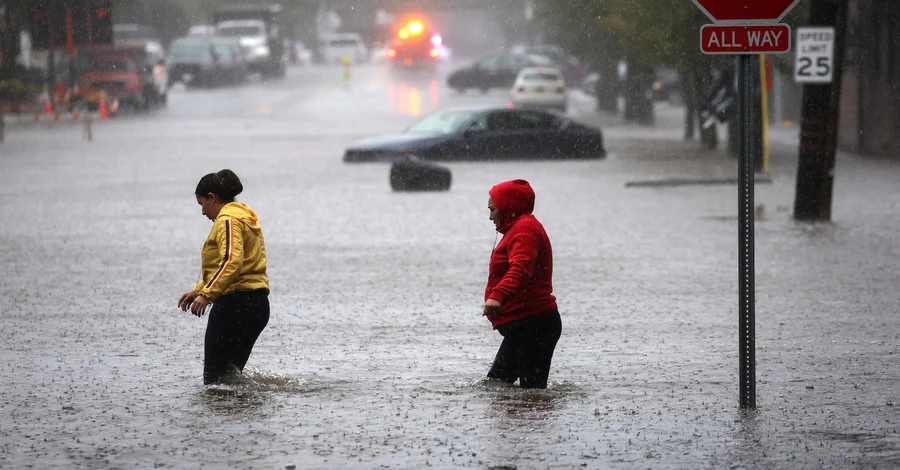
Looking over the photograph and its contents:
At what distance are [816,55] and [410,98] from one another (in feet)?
119

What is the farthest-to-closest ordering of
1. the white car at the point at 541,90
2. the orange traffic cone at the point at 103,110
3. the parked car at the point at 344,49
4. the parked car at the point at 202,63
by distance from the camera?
1. the parked car at the point at 344,49
2. the parked car at the point at 202,63
3. the white car at the point at 541,90
4. the orange traffic cone at the point at 103,110

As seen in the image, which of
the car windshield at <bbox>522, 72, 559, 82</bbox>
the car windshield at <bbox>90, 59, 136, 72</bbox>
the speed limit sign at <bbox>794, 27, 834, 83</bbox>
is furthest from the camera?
the car windshield at <bbox>522, 72, 559, 82</bbox>

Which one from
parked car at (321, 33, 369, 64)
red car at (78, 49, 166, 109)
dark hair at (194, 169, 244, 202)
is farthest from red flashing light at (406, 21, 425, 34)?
dark hair at (194, 169, 244, 202)

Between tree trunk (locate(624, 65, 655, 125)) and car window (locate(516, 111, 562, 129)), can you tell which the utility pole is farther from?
tree trunk (locate(624, 65, 655, 125))

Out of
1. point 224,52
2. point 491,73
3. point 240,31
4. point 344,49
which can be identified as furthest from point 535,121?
point 344,49

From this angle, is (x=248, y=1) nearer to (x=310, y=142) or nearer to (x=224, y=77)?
(x=224, y=77)

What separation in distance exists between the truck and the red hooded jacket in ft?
195

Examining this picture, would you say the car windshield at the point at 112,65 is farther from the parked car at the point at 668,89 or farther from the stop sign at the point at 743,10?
the stop sign at the point at 743,10

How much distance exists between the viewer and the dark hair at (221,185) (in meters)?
7.53

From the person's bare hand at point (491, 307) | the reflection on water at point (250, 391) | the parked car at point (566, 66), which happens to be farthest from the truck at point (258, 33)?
the person's bare hand at point (491, 307)

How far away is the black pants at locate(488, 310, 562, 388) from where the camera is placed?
293 inches

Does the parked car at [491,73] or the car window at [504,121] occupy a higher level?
the car window at [504,121]

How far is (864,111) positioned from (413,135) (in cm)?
929

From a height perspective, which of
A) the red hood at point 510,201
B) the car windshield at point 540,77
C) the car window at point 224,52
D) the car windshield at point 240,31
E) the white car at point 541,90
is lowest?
the white car at point 541,90
